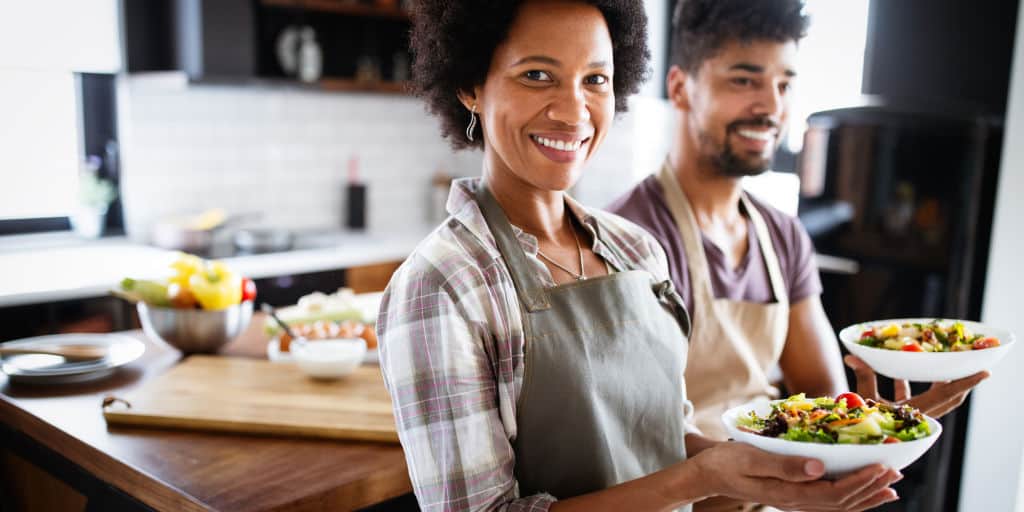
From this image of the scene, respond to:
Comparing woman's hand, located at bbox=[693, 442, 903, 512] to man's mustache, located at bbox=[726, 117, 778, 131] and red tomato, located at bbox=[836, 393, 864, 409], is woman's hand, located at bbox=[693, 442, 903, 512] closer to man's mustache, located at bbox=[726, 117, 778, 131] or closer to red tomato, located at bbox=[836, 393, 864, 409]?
red tomato, located at bbox=[836, 393, 864, 409]

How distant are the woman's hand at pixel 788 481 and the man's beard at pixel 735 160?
0.94 m

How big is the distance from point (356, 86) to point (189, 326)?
2326 millimetres

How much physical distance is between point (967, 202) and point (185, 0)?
10.1 ft

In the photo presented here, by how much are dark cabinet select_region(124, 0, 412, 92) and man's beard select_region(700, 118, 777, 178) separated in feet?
7.95

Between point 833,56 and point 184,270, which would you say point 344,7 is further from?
point 184,270

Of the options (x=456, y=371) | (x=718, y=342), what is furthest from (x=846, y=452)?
(x=718, y=342)

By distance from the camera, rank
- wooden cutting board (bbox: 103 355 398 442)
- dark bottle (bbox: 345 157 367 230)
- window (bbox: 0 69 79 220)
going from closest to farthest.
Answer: wooden cutting board (bbox: 103 355 398 442), window (bbox: 0 69 79 220), dark bottle (bbox: 345 157 367 230)

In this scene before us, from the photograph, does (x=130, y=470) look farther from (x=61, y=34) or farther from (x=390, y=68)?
(x=390, y=68)

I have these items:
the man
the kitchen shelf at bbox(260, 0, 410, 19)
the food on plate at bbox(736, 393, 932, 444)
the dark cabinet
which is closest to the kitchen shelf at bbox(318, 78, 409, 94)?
the dark cabinet

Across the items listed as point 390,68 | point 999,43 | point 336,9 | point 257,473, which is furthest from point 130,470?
point 390,68

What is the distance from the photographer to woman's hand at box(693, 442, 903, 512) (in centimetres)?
109

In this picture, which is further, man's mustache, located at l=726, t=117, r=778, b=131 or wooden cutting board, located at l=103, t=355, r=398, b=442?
man's mustache, located at l=726, t=117, r=778, b=131

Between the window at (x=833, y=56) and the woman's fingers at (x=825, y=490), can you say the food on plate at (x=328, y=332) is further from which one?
the window at (x=833, y=56)

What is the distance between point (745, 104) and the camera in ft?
6.41
